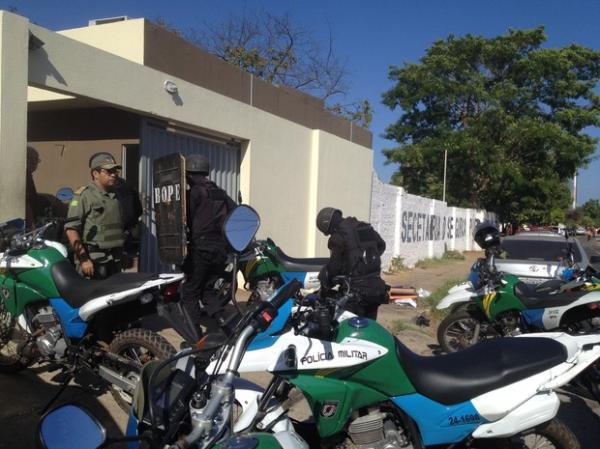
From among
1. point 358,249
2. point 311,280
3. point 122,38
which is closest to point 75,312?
point 358,249

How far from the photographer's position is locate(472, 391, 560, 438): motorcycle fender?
2594mm

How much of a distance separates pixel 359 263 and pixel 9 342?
9.39 feet

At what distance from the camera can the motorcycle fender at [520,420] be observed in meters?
2.59

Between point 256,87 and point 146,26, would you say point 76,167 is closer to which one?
point 146,26

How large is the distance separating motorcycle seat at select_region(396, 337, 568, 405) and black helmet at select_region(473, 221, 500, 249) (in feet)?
10.4

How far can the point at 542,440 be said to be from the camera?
283 centimetres

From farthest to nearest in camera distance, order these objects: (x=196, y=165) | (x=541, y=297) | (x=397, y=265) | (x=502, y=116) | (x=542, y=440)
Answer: (x=502, y=116) → (x=397, y=265) → (x=541, y=297) → (x=196, y=165) → (x=542, y=440)

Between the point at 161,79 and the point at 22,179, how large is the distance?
7.51 feet

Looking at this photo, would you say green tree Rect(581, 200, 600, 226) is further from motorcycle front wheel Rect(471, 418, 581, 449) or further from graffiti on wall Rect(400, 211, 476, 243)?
motorcycle front wheel Rect(471, 418, 581, 449)

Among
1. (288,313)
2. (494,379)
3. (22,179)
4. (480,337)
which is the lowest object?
(480,337)

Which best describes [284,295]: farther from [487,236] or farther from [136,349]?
[487,236]

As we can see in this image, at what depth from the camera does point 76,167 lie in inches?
280

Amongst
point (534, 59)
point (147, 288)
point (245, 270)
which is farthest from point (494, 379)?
point (534, 59)

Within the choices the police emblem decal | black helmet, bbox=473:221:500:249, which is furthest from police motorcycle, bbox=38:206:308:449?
black helmet, bbox=473:221:500:249
